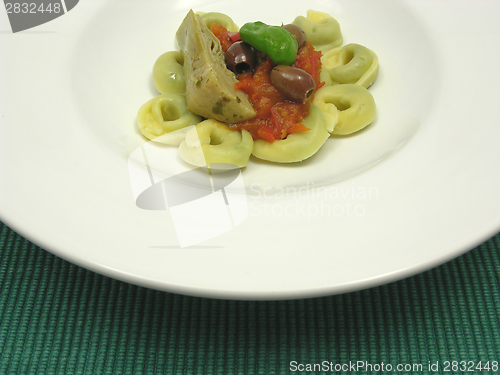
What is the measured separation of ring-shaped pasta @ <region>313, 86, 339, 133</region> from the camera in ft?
7.95

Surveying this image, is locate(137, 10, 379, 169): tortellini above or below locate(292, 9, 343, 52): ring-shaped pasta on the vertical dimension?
below

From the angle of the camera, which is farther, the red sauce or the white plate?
the red sauce

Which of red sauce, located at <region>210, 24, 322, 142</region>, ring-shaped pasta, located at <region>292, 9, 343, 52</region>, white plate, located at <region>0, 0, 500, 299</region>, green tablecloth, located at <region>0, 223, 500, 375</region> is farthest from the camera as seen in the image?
ring-shaped pasta, located at <region>292, 9, 343, 52</region>

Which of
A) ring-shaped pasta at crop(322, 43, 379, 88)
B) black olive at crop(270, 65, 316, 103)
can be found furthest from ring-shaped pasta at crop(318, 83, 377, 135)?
black olive at crop(270, 65, 316, 103)

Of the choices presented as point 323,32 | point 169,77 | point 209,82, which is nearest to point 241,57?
point 209,82

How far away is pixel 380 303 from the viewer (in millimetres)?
1878

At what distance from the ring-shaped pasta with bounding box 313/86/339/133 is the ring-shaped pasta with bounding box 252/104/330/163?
0.05 meters

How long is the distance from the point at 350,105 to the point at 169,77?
1.05m

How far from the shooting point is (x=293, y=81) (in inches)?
90.8

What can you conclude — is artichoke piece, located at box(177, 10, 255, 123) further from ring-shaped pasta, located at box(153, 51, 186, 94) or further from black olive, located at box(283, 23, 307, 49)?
black olive, located at box(283, 23, 307, 49)

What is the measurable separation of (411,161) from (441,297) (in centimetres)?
59

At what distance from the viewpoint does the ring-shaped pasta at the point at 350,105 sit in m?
2.44

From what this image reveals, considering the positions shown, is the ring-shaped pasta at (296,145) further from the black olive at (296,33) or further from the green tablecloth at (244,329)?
the green tablecloth at (244,329)

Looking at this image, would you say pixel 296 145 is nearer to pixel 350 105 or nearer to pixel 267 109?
pixel 267 109
